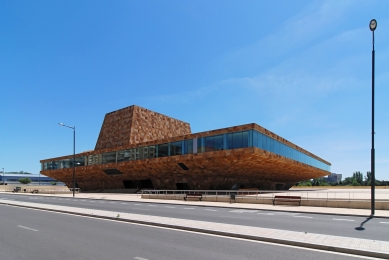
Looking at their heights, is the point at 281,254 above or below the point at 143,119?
below

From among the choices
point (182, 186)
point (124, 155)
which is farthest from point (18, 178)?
point (182, 186)

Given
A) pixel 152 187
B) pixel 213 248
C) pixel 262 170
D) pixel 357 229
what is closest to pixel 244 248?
pixel 213 248

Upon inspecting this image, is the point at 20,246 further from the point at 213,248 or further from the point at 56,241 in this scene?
the point at 213,248

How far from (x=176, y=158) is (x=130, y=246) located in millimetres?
33940

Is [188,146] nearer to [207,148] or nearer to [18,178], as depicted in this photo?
[207,148]

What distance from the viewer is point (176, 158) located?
138 ft

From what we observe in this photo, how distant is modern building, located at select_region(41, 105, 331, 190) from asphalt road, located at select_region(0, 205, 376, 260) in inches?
1035

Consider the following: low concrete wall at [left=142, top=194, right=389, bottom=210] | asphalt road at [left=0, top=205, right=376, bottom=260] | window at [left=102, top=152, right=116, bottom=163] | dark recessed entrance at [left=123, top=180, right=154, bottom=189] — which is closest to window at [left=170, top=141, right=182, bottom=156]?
dark recessed entrance at [left=123, top=180, right=154, bottom=189]

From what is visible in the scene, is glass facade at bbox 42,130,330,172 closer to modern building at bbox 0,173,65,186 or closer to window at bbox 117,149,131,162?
window at bbox 117,149,131,162

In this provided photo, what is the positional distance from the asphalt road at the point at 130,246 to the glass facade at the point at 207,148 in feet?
86.2

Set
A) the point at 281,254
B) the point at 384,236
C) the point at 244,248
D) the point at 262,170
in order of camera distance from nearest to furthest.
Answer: the point at 281,254, the point at 244,248, the point at 384,236, the point at 262,170

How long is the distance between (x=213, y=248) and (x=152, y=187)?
46.2 meters

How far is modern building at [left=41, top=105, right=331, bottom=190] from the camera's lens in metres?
37.8

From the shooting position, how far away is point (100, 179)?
202 ft
